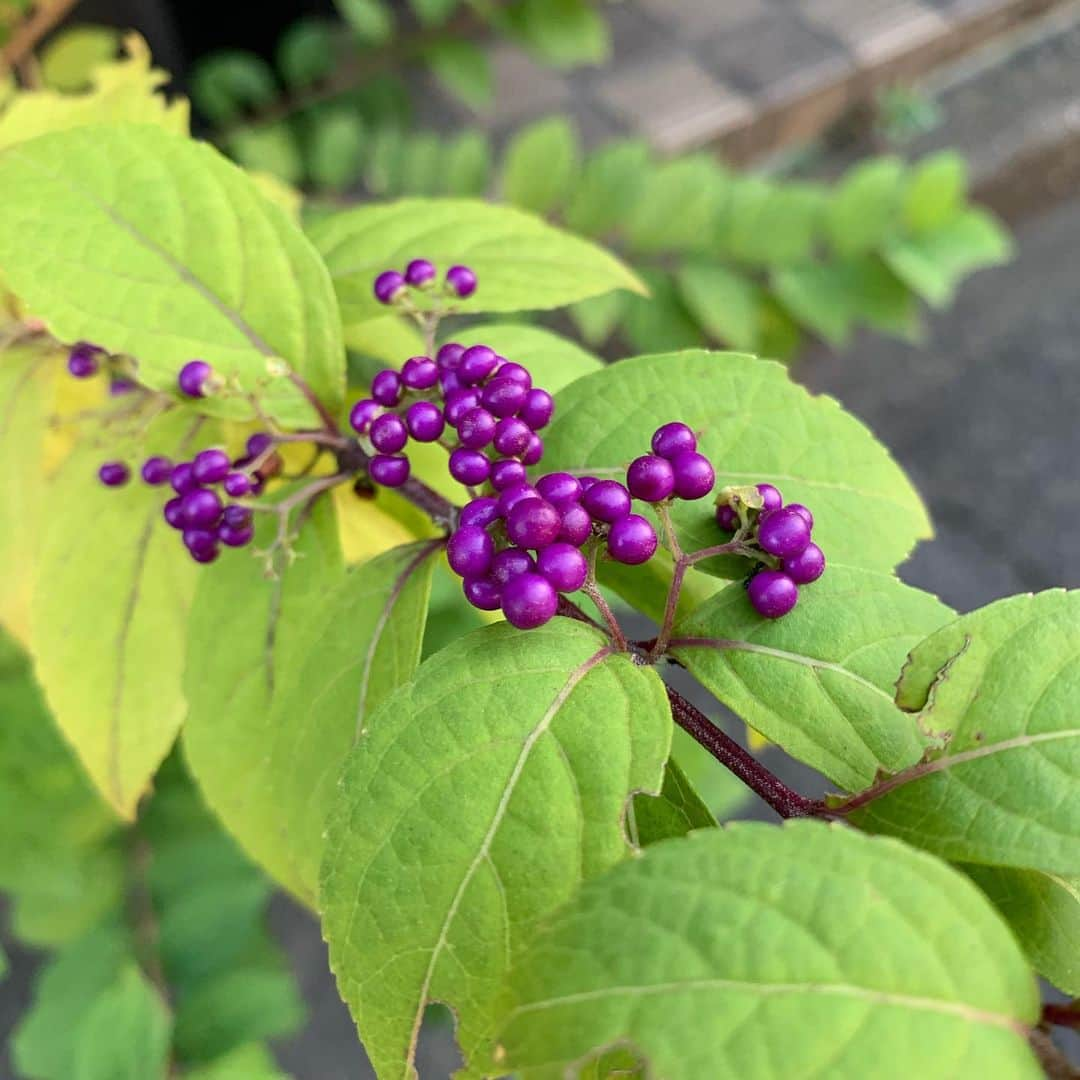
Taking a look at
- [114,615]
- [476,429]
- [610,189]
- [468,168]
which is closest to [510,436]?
[476,429]

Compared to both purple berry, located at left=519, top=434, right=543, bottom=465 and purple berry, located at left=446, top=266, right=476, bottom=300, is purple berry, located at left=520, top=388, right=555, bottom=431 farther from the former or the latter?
purple berry, located at left=446, top=266, right=476, bottom=300

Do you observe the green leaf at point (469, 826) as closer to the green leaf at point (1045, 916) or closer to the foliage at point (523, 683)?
the foliage at point (523, 683)

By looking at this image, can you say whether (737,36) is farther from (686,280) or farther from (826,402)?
(826,402)

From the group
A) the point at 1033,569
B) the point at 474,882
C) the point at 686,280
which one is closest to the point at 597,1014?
the point at 474,882

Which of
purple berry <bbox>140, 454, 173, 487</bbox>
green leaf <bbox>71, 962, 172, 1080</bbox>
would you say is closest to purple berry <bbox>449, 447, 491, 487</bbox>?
purple berry <bbox>140, 454, 173, 487</bbox>

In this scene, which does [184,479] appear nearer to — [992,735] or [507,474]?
[507,474]
